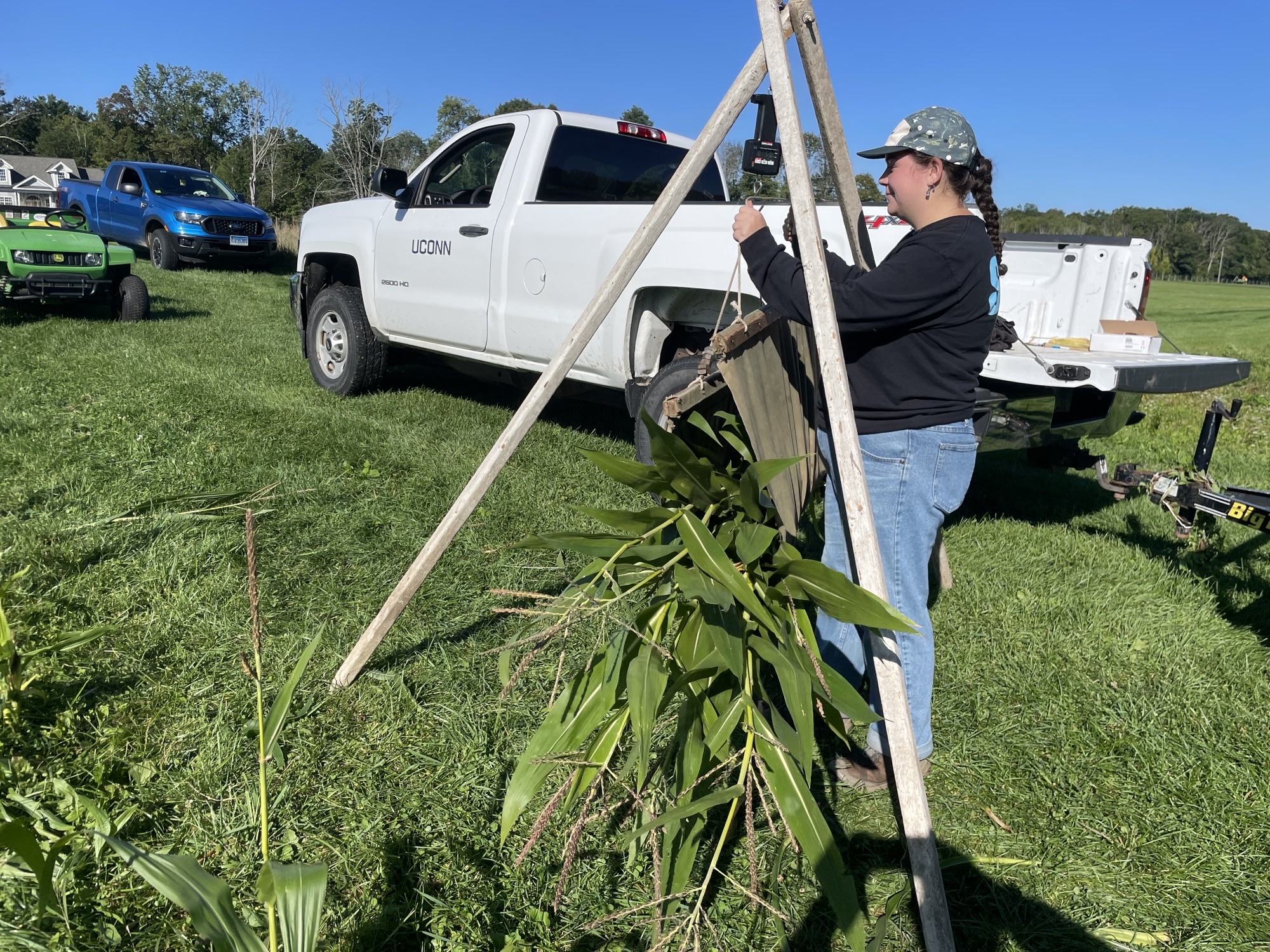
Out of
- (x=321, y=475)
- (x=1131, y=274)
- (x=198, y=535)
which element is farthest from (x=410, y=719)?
(x=1131, y=274)

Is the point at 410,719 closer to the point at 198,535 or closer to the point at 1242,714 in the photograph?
the point at 198,535

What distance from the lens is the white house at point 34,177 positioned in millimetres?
20141

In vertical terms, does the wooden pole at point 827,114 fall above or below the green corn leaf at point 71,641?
above

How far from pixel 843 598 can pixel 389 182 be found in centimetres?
579

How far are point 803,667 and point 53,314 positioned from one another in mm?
12472

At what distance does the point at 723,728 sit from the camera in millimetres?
1973

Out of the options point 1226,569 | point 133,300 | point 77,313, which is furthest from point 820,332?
point 77,313

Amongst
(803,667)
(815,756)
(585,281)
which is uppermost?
(585,281)

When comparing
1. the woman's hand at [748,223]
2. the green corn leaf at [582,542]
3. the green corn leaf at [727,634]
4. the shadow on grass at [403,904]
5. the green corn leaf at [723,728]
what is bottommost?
the shadow on grass at [403,904]

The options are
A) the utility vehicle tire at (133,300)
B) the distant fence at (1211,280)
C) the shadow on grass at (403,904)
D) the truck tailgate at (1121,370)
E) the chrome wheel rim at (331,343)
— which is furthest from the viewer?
the distant fence at (1211,280)

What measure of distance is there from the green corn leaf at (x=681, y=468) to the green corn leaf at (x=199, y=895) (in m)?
1.28

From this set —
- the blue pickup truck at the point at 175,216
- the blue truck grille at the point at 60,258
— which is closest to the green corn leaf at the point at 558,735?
the blue truck grille at the point at 60,258

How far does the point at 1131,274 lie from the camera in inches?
203

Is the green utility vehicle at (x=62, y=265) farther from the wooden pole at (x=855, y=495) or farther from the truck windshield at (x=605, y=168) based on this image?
the wooden pole at (x=855, y=495)
